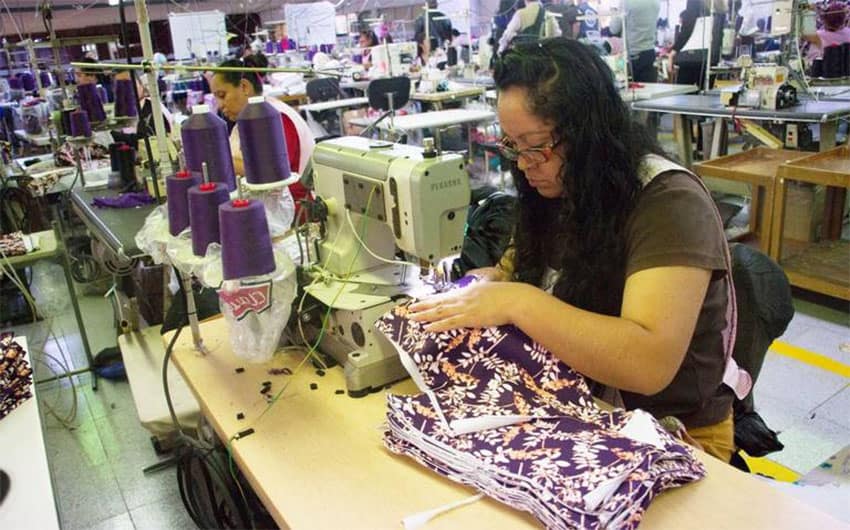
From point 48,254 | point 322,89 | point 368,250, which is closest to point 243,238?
point 368,250

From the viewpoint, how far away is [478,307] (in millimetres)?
1156

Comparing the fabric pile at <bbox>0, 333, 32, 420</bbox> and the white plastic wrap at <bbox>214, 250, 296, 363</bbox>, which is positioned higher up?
the white plastic wrap at <bbox>214, 250, 296, 363</bbox>

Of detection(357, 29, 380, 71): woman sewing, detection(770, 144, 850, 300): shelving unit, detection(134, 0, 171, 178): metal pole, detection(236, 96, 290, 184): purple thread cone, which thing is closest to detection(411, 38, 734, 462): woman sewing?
detection(236, 96, 290, 184): purple thread cone

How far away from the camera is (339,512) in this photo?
3.19 feet

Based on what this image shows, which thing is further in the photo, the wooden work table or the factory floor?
the factory floor

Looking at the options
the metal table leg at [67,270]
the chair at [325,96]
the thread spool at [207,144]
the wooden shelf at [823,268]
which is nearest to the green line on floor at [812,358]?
the wooden shelf at [823,268]

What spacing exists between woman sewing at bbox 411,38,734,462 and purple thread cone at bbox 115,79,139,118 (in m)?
2.56

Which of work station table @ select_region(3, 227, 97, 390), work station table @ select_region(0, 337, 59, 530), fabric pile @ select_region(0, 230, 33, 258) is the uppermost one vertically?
fabric pile @ select_region(0, 230, 33, 258)

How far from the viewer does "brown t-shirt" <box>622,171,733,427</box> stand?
1.06 meters

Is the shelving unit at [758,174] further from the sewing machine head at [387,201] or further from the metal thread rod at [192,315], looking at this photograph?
the metal thread rod at [192,315]

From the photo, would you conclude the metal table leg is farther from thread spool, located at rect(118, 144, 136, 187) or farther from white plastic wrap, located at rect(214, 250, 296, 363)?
white plastic wrap, located at rect(214, 250, 296, 363)

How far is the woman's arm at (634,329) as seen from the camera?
40.8 inches

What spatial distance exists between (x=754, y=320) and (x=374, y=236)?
0.82 m

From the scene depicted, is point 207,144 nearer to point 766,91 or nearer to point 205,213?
point 205,213
